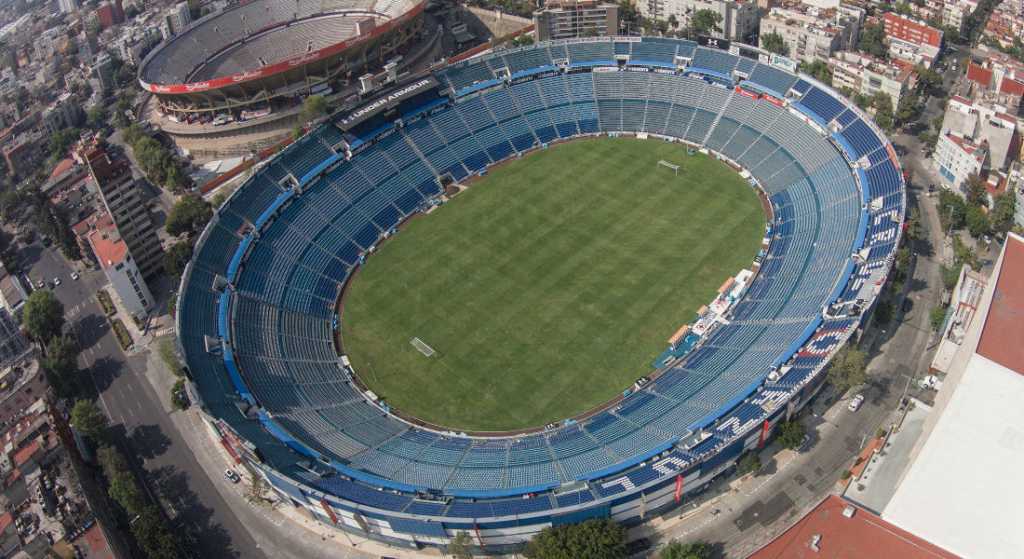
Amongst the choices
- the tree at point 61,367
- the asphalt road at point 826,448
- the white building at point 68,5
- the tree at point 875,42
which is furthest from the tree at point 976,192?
the white building at point 68,5

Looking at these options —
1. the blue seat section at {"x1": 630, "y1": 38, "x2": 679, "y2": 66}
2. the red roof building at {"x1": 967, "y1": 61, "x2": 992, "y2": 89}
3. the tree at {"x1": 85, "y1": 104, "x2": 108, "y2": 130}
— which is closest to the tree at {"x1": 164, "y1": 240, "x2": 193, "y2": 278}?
the tree at {"x1": 85, "y1": 104, "x2": 108, "y2": 130}

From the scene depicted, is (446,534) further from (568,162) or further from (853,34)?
(853,34)

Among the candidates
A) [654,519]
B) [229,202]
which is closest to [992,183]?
[654,519]

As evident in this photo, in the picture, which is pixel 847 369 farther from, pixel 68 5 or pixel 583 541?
pixel 68 5

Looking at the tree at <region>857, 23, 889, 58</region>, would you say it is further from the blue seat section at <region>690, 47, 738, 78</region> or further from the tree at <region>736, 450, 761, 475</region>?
the tree at <region>736, 450, 761, 475</region>

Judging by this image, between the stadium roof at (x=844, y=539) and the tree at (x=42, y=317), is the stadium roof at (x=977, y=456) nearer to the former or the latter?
the stadium roof at (x=844, y=539)
